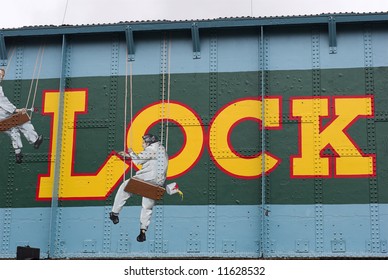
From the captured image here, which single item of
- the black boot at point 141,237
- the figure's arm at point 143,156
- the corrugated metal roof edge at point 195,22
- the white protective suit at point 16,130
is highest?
the corrugated metal roof edge at point 195,22

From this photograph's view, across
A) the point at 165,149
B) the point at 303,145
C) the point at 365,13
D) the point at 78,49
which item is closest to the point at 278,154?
the point at 303,145

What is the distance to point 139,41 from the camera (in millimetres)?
13086

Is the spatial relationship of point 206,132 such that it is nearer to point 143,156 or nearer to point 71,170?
point 143,156

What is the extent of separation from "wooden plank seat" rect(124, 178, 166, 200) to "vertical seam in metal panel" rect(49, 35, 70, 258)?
1520mm

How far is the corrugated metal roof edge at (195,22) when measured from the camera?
40.4 ft

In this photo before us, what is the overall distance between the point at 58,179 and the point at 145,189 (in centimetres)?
191

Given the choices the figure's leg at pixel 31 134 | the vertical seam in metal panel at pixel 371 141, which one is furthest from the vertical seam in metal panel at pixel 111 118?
the vertical seam in metal panel at pixel 371 141

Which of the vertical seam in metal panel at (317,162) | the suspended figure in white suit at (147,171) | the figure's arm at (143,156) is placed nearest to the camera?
the vertical seam in metal panel at (317,162)

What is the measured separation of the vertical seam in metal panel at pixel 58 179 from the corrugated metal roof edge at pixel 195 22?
0.45 metres

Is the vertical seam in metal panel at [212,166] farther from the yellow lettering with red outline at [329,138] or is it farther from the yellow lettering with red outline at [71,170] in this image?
the yellow lettering with red outline at [71,170]

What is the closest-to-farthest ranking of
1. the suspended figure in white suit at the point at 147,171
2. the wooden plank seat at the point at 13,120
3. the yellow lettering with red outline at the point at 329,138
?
the yellow lettering with red outline at the point at 329,138 < the suspended figure in white suit at the point at 147,171 < the wooden plank seat at the point at 13,120

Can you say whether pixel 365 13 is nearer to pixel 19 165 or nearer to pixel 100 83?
pixel 100 83

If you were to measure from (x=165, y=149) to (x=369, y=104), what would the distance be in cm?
431

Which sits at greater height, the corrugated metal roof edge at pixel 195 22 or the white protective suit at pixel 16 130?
the corrugated metal roof edge at pixel 195 22
